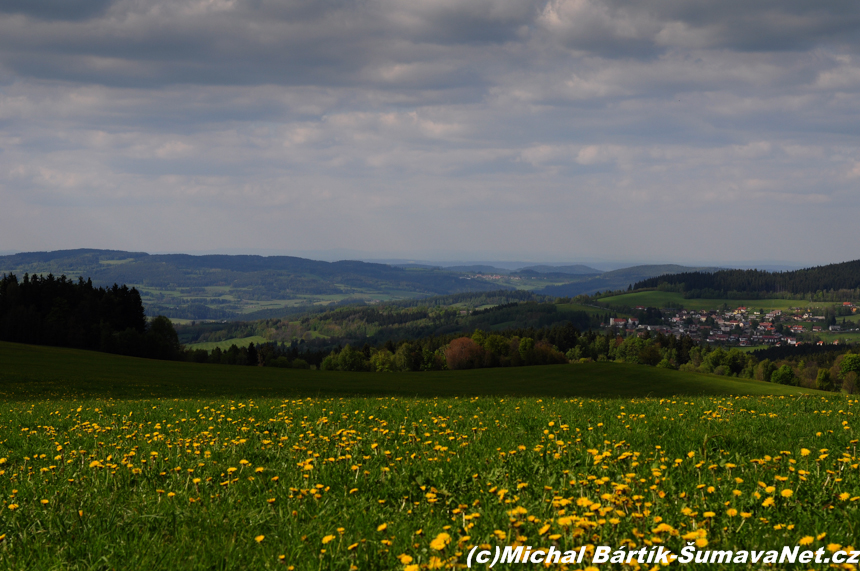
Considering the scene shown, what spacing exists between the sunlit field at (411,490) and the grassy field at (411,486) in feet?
0.10

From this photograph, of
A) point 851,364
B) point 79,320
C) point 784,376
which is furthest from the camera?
point 784,376

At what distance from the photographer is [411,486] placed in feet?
21.7

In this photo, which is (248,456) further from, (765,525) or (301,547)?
(765,525)

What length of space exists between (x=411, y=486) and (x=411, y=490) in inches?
4.6

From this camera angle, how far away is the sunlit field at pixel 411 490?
4.80m

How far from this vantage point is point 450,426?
10484 mm

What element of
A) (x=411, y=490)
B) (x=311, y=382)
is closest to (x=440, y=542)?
(x=411, y=490)

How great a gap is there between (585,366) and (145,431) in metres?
74.1

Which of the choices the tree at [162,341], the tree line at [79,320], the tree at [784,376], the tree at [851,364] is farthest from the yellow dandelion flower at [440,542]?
the tree at [784,376]

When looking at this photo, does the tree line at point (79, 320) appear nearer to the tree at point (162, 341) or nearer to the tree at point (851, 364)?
the tree at point (162, 341)

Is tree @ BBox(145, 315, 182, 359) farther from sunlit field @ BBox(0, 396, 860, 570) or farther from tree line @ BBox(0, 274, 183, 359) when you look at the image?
sunlit field @ BBox(0, 396, 860, 570)

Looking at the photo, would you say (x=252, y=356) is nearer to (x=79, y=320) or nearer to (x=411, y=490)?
(x=79, y=320)

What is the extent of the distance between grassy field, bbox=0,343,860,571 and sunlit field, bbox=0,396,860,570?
0.10 feet

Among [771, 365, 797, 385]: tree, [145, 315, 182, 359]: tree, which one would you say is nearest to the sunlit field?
[145, 315, 182, 359]: tree
